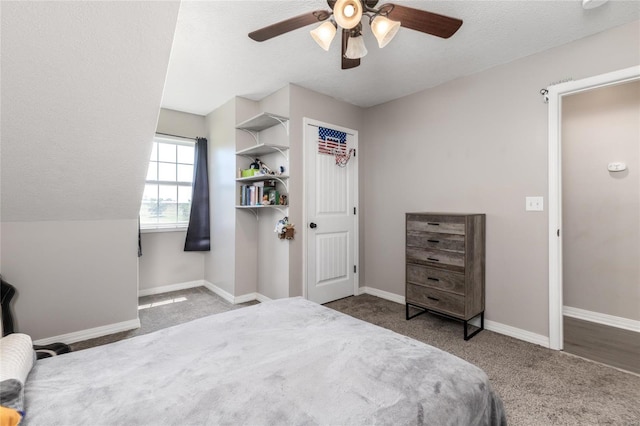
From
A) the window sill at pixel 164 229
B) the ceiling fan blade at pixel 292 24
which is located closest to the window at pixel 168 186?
the window sill at pixel 164 229

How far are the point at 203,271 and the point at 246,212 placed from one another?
1339mm

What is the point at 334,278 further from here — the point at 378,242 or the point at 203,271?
the point at 203,271

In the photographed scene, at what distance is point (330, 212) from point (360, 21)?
7.07ft

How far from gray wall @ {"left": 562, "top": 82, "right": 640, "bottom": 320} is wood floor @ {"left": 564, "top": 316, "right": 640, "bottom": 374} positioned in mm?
244

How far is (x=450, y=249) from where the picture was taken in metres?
2.58

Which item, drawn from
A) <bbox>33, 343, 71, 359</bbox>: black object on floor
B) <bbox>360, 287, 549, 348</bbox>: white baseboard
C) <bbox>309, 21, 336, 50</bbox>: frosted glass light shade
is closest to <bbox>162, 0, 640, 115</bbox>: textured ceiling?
<bbox>309, 21, 336, 50</bbox>: frosted glass light shade

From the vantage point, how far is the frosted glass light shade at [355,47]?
172 centimetres

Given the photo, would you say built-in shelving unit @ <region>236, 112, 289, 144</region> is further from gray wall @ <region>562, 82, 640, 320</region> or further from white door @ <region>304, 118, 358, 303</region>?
gray wall @ <region>562, 82, 640, 320</region>

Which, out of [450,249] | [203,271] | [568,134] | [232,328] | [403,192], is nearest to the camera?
[232,328]

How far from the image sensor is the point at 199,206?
157 inches

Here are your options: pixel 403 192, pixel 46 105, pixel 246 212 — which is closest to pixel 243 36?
pixel 46 105

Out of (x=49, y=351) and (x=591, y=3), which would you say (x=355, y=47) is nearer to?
(x=591, y=3)

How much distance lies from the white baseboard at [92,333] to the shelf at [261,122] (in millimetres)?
2300

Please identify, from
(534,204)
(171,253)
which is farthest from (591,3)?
(171,253)
